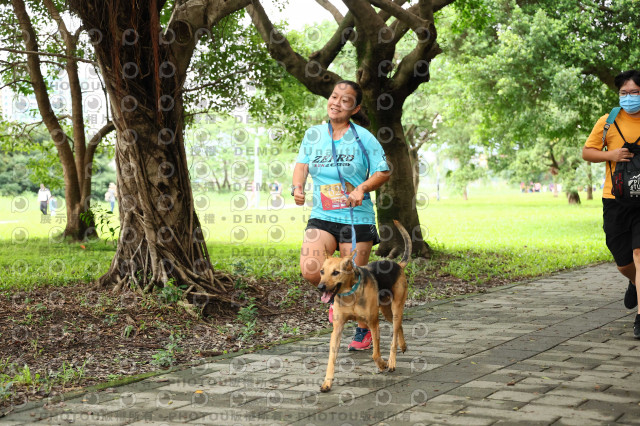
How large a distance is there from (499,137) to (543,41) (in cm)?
1159

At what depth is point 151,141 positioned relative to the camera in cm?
825

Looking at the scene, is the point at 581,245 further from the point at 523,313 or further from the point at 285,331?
the point at 285,331

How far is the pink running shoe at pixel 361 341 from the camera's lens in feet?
20.5

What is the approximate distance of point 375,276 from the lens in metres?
5.60

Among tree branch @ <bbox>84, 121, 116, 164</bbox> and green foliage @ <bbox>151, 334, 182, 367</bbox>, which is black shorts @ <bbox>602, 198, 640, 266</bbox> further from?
tree branch @ <bbox>84, 121, 116, 164</bbox>

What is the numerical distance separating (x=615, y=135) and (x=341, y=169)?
287cm

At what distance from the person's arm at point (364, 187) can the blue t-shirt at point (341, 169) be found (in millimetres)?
87

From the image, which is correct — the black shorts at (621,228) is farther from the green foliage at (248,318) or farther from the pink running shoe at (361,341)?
the green foliage at (248,318)

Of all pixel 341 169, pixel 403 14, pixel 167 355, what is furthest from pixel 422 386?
pixel 403 14

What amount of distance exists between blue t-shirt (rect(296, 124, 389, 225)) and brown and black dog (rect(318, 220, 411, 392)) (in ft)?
1.52

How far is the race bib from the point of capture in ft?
19.2

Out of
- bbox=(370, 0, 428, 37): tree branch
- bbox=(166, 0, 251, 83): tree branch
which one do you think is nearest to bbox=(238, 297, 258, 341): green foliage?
bbox=(166, 0, 251, 83): tree branch

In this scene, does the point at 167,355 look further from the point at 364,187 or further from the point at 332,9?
the point at 332,9

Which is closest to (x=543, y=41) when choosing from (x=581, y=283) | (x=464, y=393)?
(x=581, y=283)
